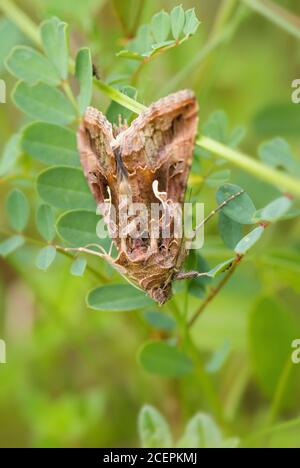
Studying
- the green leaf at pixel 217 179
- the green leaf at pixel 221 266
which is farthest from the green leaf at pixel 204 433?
the green leaf at pixel 217 179

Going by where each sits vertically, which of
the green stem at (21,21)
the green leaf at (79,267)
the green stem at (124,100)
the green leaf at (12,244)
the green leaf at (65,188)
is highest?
the green stem at (21,21)

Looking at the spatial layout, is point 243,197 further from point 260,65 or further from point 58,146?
point 260,65

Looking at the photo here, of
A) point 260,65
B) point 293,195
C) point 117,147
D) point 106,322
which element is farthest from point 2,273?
point 293,195

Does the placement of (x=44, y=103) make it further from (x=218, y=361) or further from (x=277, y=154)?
(x=218, y=361)

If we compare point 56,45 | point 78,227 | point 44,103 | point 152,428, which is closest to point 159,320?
point 152,428

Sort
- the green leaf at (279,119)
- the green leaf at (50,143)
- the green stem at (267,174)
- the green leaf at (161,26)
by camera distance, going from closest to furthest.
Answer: the green stem at (267,174) → the green leaf at (161,26) → the green leaf at (50,143) → the green leaf at (279,119)

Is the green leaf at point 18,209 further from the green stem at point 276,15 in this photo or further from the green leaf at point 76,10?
the green stem at point 276,15
